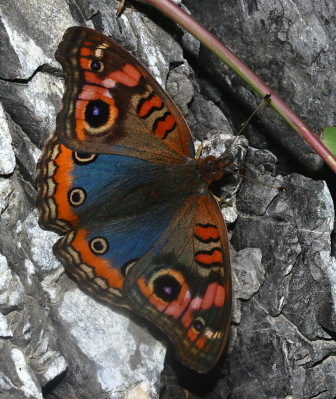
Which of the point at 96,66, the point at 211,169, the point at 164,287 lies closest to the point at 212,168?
the point at 211,169

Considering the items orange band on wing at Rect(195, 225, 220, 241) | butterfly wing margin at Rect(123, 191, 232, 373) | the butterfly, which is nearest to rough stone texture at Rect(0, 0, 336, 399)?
the butterfly

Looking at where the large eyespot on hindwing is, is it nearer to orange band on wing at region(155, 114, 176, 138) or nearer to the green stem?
orange band on wing at region(155, 114, 176, 138)

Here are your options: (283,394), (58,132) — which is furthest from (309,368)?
(58,132)

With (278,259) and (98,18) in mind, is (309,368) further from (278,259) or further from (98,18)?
(98,18)

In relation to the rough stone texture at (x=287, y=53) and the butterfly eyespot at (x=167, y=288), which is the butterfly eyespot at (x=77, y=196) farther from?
the rough stone texture at (x=287, y=53)

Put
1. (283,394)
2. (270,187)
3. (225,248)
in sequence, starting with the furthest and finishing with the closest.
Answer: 1. (270,187)
2. (283,394)
3. (225,248)

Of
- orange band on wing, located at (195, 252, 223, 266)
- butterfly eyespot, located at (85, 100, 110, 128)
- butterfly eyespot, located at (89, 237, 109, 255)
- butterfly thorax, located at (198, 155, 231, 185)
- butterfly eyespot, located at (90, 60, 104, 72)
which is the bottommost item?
butterfly eyespot, located at (89, 237, 109, 255)
